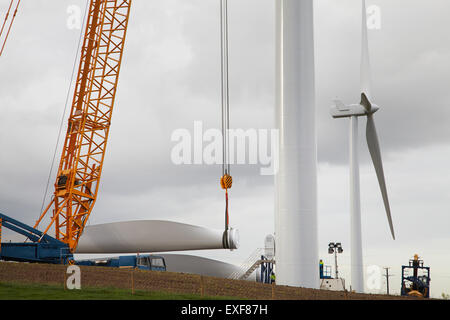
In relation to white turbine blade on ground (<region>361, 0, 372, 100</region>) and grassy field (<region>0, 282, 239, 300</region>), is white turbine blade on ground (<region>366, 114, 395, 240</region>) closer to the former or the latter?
white turbine blade on ground (<region>361, 0, 372, 100</region>)

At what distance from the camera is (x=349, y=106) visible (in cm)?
4112

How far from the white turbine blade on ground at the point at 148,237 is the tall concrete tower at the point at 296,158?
26195 millimetres

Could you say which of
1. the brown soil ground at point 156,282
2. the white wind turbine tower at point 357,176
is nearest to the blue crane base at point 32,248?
the brown soil ground at point 156,282

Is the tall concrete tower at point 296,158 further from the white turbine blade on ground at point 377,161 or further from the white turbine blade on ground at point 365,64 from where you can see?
the white turbine blade on ground at point 365,64

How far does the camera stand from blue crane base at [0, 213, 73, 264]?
3981 centimetres

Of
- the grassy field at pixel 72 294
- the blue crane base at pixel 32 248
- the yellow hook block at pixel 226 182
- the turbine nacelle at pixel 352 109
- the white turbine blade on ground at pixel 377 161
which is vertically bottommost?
the grassy field at pixel 72 294

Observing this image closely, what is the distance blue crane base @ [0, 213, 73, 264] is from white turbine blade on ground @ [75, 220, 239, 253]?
561 centimetres

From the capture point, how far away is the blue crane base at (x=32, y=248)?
1567 inches

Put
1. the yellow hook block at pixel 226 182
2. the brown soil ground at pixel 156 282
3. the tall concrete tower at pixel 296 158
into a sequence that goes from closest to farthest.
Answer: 1. the tall concrete tower at pixel 296 158
2. the brown soil ground at pixel 156 282
3. the yellow hook block at pixel 226 182

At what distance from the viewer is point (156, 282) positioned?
2603 cm

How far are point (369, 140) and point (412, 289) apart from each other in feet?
40.3

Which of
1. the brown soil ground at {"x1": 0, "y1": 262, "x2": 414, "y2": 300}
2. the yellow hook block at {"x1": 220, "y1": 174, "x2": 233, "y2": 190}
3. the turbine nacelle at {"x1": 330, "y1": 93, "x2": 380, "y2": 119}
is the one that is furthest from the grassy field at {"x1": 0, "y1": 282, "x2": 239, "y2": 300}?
the turbine nacelle at {"x1": 330, "y1": 93, "x2": 380, "y2": 119}

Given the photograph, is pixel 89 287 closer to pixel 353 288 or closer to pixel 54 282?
pixel 54 282
